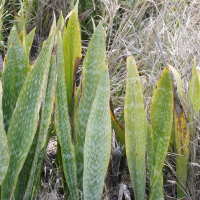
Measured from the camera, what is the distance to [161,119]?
0.56 metres

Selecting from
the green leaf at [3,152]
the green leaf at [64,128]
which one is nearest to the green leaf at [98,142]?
the green leaf at [64,128]

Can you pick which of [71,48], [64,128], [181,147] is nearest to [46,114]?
[64,128]

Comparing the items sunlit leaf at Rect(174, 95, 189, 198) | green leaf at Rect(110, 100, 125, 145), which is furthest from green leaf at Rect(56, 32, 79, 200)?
sunlit leaf at Rect(174, 95, 189, 198)

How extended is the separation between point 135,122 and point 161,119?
0.06m

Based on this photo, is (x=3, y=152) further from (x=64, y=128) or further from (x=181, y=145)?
(x=181, y=145)

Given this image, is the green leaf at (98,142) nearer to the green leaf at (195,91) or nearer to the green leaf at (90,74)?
the green leaf at (90,74)

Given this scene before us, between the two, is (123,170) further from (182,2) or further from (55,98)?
(182,2)

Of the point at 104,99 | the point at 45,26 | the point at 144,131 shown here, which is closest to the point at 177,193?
the point at 144,131

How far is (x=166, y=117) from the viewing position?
0.56m

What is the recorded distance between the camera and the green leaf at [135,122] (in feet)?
1.80

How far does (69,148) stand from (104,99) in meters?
0.13

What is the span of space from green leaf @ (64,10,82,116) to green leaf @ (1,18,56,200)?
13 centimetres

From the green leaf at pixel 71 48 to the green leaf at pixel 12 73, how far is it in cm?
11

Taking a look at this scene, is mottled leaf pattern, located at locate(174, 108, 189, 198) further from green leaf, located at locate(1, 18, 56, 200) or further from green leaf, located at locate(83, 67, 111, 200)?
green leaf, located at locate(1, 18, 56, 200)
